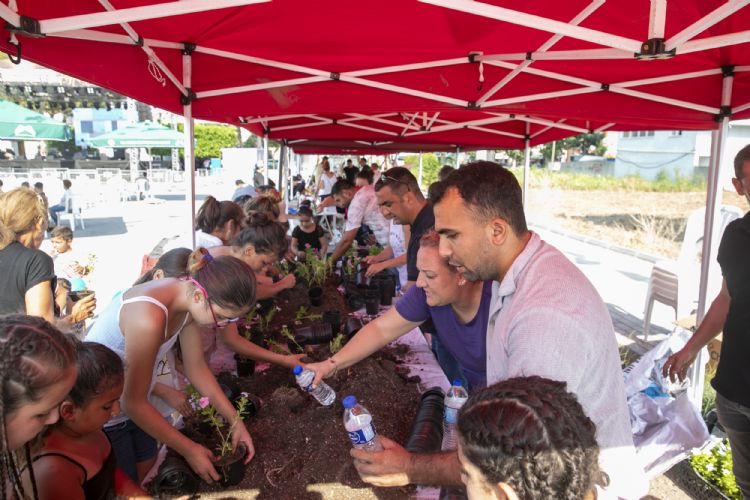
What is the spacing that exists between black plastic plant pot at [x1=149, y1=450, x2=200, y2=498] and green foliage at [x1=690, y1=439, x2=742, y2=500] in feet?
10.2

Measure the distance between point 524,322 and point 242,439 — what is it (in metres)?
1.37

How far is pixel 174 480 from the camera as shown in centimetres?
181

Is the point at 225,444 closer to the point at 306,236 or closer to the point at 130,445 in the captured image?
the point at 130,445

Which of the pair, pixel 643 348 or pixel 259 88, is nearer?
pixel 259 88

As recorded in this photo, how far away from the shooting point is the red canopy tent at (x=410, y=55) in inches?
79.0

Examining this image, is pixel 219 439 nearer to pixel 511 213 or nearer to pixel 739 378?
pixel 511 213

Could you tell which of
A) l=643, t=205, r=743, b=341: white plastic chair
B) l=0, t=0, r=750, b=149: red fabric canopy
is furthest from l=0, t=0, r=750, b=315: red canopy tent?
l=643, t=205, r=743, b=341: white plastic chair

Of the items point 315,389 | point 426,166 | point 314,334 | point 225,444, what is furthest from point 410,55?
point 426,166

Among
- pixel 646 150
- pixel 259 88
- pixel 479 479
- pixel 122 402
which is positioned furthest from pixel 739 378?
pixel 646 150

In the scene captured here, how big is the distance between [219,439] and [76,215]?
1270 centimetres

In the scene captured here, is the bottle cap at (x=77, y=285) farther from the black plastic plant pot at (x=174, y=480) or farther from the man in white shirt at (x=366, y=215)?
the black plastic plant pot at (x=174, y=480)

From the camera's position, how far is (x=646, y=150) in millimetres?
27953

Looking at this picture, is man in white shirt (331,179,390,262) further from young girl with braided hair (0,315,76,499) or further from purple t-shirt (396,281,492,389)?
young girl with braided hair (0,315,76,499)

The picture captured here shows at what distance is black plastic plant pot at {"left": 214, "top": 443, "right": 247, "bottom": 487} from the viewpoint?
6.17 feet
